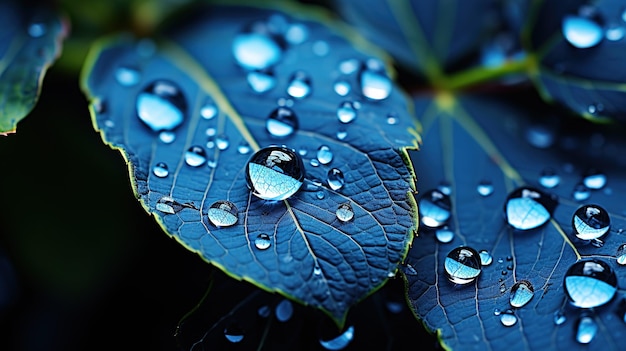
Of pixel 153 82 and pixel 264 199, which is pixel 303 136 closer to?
pixel 264 199

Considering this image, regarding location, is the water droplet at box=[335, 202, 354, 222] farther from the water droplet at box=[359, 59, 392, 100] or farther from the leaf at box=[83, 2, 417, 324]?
the water droplet at box=[359, 59, 392, 100]

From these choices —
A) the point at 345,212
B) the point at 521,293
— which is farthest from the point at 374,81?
the point at 521,293

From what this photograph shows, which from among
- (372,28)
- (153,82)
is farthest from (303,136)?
(372,28)

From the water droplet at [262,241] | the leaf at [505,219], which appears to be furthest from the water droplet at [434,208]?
the water droplet at [262,241]

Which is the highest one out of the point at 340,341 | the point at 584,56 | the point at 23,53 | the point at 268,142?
the point at 23,53

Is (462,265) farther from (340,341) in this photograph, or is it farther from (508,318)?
(340,341)

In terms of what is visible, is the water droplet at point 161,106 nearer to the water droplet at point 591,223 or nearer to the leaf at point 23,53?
the leaf at point 23,53
